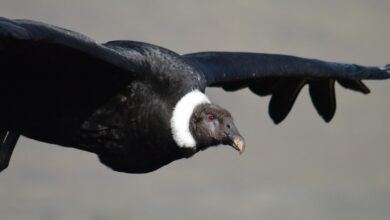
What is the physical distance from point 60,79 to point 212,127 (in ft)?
5.55

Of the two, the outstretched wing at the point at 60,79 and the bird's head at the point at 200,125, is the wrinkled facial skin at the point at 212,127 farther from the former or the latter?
the outstretched wing at the point at 60,79

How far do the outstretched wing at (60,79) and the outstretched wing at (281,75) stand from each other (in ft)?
3.74

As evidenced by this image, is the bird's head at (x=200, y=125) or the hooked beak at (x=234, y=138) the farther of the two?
the bird's head at (x=200, y=125)

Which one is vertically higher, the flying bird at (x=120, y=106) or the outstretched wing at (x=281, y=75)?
the outstretched wing at (x=281, y=75)

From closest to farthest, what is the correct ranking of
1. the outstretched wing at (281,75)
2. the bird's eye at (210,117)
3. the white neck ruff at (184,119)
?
the white neck ruff at (184,119), the bird's eye at (210,117), the outstretched wing at (281,75)

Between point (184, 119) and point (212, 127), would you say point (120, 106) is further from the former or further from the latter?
point (212, 127)

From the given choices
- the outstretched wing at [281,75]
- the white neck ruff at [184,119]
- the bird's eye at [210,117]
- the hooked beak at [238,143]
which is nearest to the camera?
the hooked beak at [238,143]

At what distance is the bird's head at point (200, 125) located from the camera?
15.1 meters

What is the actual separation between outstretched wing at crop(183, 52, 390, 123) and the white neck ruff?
703 millimetres

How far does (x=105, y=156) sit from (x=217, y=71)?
1.78 m

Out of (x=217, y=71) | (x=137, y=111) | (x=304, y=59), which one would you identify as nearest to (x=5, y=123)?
(x=137, y=111)

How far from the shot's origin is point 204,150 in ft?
50.8

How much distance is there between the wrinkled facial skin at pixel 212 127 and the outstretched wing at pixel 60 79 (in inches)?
34.6

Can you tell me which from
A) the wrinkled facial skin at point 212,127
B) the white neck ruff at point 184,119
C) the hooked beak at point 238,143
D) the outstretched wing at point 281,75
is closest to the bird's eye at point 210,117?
the wrinkled facial skin at point 212,127
